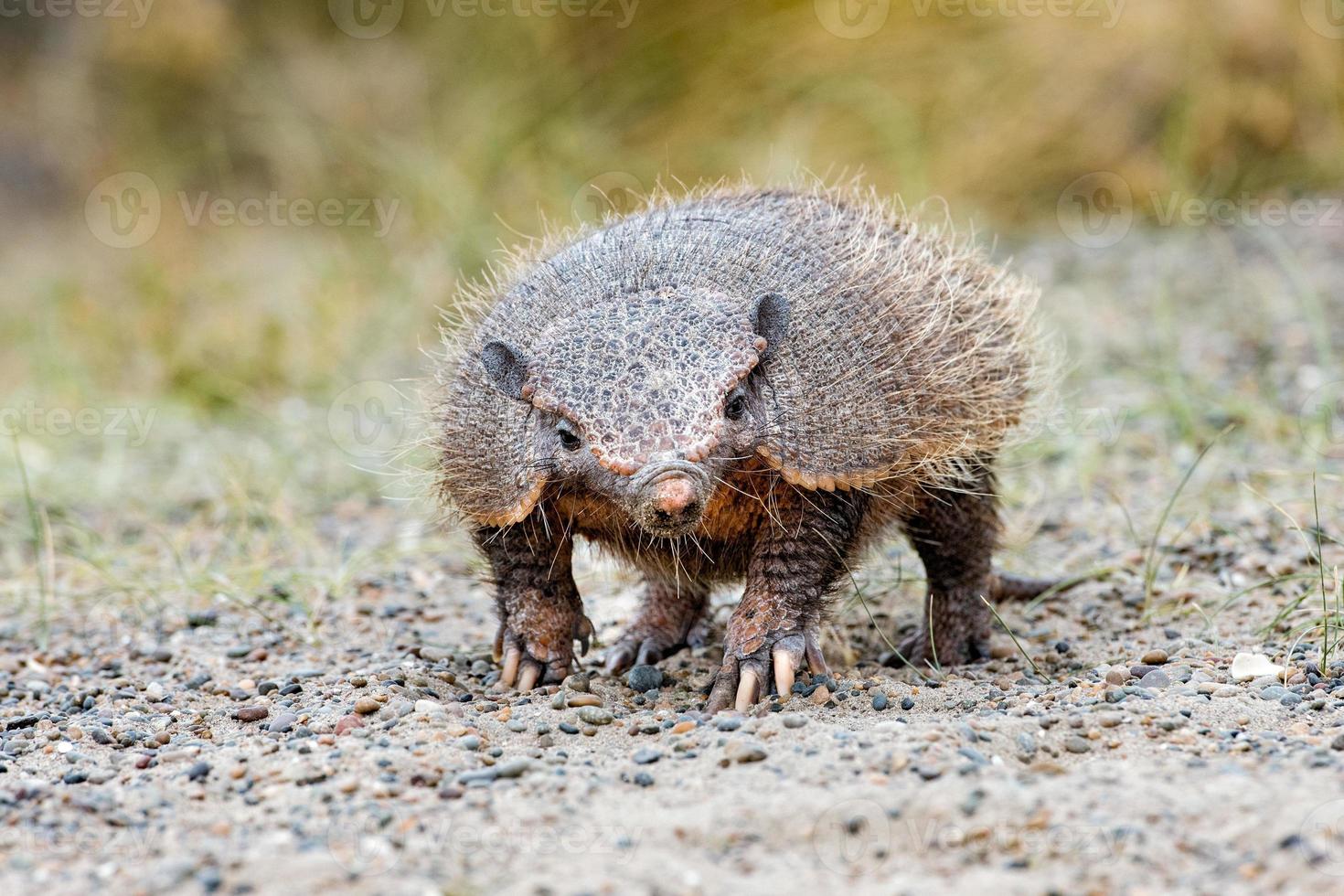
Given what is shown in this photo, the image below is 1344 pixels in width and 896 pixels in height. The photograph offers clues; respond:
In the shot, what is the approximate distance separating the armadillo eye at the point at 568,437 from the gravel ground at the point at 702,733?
3.38ft

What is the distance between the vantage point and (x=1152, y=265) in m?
A: 12.7

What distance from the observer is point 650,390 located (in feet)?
16.5

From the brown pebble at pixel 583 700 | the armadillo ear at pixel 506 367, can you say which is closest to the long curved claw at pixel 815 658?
the brown pebble at pixel 583 700

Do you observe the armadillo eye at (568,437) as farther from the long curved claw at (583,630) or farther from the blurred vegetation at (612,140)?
the blurred vegetation at (612,140)

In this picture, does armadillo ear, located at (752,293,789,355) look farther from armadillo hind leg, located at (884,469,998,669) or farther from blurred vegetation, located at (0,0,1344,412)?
blurred vegetation, located at (0,0,1344,412)

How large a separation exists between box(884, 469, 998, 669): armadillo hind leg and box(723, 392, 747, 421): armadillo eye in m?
1.58

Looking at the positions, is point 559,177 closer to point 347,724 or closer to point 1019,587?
point 1019,587

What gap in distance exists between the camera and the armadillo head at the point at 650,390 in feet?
16.1

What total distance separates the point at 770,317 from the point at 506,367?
101cm

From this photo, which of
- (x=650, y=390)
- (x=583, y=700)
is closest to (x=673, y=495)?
(x=650, y=390)

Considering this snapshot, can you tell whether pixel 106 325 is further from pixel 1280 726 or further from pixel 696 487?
pixel 1280 726

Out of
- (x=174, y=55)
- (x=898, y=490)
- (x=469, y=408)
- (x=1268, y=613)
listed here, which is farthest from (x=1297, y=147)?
(x=174, y=55)

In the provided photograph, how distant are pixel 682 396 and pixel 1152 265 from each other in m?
8.90

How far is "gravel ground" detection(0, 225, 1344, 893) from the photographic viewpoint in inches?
152
